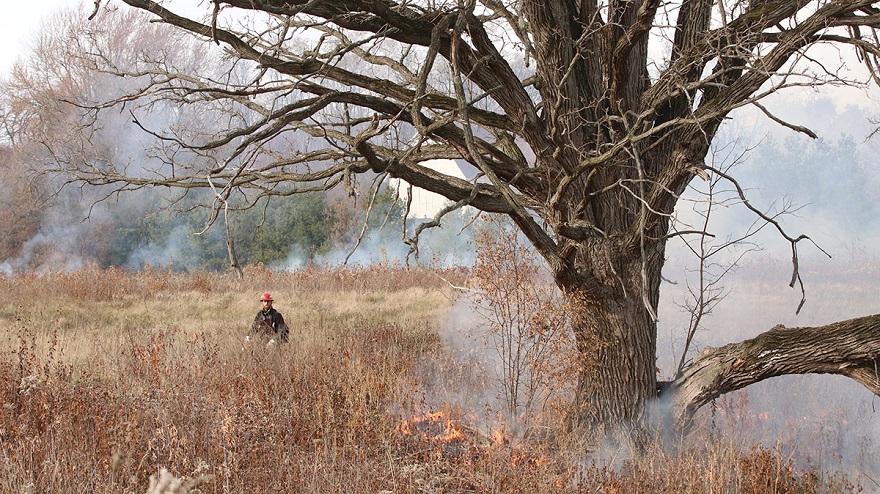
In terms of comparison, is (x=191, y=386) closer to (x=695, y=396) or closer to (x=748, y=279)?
(x=695, y=396)

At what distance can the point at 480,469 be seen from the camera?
5.88m

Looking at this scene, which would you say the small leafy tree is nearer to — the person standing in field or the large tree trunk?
the large tree trunk

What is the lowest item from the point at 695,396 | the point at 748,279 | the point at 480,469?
the point at 480,469

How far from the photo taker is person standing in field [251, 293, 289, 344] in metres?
9.80

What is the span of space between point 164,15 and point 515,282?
4.09 meters

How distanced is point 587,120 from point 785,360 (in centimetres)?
272

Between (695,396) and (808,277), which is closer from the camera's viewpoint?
(695,396)

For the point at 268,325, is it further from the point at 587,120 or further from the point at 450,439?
the point at 587,120

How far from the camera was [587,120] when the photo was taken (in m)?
6.93

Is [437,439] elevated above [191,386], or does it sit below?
below

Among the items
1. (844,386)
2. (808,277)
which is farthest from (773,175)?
(844,386)

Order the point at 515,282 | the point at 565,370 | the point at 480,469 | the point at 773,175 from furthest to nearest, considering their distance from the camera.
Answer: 1. the point at 773,175
2. the point at 515,282
3. the point at 565,370
4. the point at 480,469

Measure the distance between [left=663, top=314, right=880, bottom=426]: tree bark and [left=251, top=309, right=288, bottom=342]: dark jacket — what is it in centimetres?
518

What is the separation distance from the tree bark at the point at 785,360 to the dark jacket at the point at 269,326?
5.18 m
